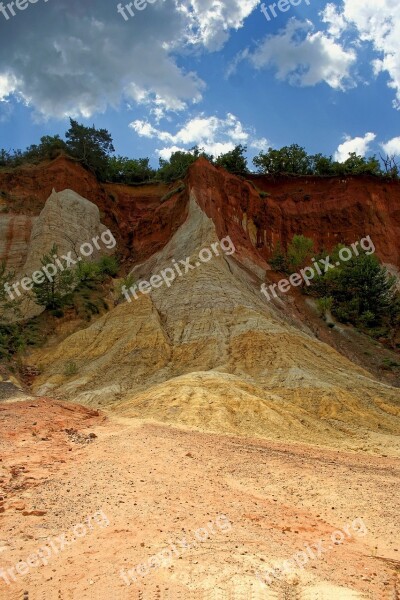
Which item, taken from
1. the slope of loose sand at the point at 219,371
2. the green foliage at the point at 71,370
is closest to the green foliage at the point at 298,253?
the slope of loose sand at the point at 219,371

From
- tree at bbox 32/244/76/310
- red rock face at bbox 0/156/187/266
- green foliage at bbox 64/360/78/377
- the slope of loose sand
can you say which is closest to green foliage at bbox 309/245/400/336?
the slope of loose sand

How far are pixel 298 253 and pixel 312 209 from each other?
944cm

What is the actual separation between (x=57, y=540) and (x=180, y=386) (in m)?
10.1

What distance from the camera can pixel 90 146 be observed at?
47594 millimetres

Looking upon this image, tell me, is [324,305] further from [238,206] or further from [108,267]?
[108,267]

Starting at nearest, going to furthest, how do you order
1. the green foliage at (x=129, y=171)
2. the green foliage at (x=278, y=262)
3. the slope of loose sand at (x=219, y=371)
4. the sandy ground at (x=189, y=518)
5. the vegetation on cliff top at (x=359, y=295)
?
the sandy ground at (x=189, y=518), the slope of loose sand at (x=219, y=371), the vegetation on cliff top at (x=359, y=295), the green foliage at (x=278, y=262), the green foliage at (x=129, y=171)

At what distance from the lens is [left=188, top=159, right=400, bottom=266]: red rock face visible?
41.8 metres

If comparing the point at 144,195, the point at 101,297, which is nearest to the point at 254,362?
the point at 101,297

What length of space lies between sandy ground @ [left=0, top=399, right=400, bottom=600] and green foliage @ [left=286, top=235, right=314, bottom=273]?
2895cm

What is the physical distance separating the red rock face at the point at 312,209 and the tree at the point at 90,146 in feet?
43.5

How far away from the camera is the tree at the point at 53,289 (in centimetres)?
2942

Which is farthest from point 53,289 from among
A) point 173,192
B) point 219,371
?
point 173,192

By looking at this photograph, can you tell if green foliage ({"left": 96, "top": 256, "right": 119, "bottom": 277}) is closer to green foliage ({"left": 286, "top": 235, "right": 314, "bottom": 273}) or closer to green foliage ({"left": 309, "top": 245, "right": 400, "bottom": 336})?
green foliage ({"left": 286, "top": 235, "right": 314, "bottom": 273})

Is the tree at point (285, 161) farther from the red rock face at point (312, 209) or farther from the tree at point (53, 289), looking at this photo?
the tree at point (53, 289)
